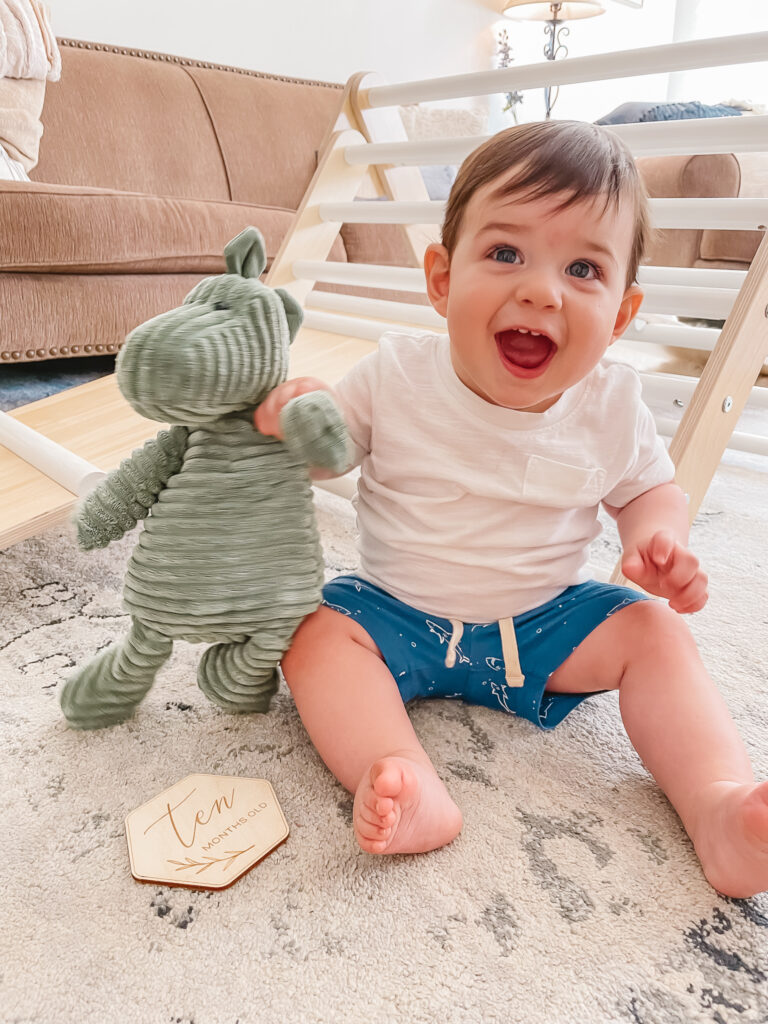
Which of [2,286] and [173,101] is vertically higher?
[173,101]

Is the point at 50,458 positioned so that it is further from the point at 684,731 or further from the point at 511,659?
the point at 684,731

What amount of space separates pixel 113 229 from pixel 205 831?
4.63 feet

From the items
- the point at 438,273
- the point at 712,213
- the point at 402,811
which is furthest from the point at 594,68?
the point at 402,811

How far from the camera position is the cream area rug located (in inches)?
17.7

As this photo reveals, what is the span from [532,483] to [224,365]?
293mm

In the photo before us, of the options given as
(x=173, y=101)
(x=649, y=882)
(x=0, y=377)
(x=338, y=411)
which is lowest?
(x=0, y=377)

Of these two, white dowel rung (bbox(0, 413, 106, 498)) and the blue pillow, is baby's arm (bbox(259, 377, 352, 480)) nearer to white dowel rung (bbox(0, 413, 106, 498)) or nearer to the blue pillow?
white dowel rung (bbox(0, 413, 106, 498))

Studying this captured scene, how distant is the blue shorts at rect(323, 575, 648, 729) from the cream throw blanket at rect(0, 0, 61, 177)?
61.2 inches

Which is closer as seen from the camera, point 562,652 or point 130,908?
point 130,908

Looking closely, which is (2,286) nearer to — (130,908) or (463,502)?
(463,502)

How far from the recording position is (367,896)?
52 centimetres

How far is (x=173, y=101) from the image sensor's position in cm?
237

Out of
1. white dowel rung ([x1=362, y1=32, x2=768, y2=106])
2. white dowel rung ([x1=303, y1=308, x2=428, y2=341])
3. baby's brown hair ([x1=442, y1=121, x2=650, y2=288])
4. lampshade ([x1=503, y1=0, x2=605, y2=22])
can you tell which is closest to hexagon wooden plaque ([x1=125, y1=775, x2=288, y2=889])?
baby's brown hair ([x1=442, y1=121, x2=650, y2=288])

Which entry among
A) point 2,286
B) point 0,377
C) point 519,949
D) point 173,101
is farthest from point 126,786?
point 173,101
